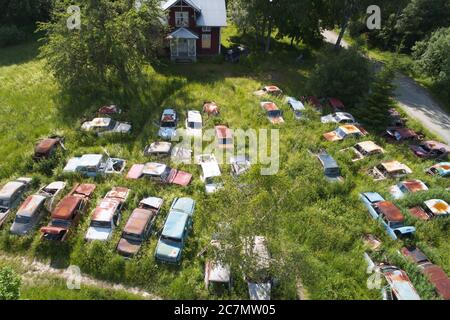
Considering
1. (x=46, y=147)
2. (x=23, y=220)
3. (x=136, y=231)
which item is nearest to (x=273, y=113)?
(x=136, y=231)

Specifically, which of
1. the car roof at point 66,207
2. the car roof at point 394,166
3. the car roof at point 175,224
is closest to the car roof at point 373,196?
the car roof at point 394,166

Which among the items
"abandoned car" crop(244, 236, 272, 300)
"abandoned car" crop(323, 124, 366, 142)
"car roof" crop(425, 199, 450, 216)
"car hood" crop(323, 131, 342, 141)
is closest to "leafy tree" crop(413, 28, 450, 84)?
"abandoned car" crop(323, 124, 366, 142)

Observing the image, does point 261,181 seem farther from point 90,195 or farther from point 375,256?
point 90,195

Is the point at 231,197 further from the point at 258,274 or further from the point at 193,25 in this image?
the point at 193,25

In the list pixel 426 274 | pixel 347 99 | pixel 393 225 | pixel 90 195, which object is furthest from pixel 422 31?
pixel 90 195

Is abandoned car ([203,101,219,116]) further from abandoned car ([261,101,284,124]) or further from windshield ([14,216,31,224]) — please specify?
windshield ([14,216,31,224])

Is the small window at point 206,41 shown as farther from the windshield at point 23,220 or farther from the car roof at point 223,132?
the windshield at point 23,220
